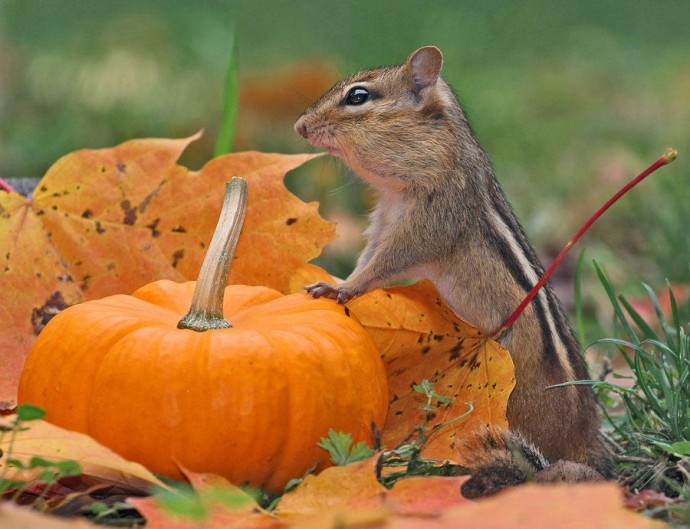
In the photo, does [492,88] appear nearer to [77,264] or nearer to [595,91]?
[595,91]

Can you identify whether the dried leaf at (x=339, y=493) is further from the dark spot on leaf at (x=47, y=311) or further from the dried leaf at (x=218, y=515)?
the dark spot on leaf at (x=47, y=311)

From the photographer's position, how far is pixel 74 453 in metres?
2.55

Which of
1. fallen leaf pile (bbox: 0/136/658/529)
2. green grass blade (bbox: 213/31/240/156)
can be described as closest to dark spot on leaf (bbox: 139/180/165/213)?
fallen leaf pile (bbox: 0/136/658/529)

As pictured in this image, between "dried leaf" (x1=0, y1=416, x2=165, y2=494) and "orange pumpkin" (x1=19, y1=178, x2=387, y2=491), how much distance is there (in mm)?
101

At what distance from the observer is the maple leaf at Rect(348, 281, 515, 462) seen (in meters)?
3.18

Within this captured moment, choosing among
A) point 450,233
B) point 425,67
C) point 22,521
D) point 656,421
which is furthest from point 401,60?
point 22,521

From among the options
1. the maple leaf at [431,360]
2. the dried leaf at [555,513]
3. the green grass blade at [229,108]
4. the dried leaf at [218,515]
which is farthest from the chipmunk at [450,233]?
the dried leaf at [555,513]

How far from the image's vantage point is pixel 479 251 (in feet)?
11.9

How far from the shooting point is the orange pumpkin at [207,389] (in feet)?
9.10

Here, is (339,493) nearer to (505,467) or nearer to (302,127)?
(505,467)

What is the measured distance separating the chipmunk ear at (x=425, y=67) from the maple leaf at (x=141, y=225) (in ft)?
1.83

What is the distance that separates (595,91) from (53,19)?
454cm

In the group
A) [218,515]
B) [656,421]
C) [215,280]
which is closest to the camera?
[218,515]

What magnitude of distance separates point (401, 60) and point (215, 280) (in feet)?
14.1
